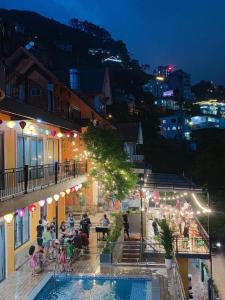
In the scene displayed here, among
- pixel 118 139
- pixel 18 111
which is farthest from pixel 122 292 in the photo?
pixel 118 139

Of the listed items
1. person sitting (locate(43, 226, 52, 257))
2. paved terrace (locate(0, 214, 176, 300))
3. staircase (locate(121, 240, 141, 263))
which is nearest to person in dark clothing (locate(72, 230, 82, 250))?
paved terrace (locate(0, 214, 176, 300))

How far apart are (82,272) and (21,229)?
376cm

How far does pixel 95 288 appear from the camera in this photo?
15.4 metres

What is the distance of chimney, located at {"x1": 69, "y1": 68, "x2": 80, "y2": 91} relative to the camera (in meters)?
35.4

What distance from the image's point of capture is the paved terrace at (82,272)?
14.1m

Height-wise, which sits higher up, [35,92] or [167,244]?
[35,92]

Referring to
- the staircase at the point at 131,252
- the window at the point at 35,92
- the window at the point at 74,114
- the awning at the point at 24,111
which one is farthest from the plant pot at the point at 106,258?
the window at the point at 74,114

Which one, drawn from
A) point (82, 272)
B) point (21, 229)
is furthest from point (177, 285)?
point (21, 229)

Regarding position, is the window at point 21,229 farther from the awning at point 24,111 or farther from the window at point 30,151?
the awning at point 24,111

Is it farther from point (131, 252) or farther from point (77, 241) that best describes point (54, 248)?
point (131, 252)

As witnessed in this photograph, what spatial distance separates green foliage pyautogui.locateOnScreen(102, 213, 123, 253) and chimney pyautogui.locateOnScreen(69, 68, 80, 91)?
14.7 m

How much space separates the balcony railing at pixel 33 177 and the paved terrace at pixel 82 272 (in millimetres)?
3386

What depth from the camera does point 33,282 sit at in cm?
1513

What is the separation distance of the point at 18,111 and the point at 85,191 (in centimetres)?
1773
